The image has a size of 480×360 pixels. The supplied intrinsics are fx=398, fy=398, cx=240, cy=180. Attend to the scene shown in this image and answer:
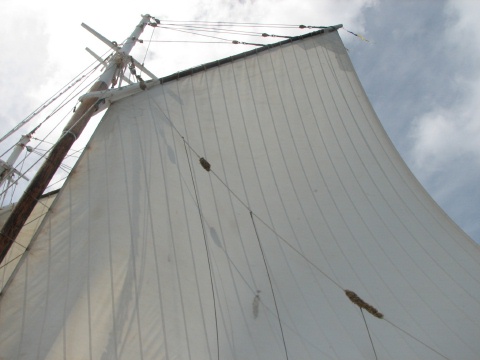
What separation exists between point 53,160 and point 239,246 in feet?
12.4

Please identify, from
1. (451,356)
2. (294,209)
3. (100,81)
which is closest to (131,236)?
(294,209)

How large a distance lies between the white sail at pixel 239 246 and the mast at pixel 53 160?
0.37m

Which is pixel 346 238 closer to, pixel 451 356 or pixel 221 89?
pixel 451 356

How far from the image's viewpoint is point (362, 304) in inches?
255

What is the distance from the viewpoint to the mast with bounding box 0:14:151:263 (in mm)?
6293

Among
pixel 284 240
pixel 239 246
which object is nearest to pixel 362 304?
pixel 284 240

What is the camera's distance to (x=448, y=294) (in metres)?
6.81

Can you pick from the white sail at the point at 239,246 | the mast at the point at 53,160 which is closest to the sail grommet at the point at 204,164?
the white sail at the point at 239,246

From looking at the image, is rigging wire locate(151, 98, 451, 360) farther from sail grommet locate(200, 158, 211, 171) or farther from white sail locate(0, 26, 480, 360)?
sail grommet locate(200, 158, 211, 171)

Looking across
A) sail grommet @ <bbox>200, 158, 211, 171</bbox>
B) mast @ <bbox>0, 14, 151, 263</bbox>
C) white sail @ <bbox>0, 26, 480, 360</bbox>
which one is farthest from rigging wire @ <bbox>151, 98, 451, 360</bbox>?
mast @ <bbox>0, 14, 151, 263</bbox>

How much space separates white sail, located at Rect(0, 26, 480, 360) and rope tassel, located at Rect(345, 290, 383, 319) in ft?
0.15

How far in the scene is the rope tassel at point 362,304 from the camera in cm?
643

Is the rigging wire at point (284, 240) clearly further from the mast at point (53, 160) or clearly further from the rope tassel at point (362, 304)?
the mast at point (53, 160)

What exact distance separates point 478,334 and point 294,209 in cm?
370
